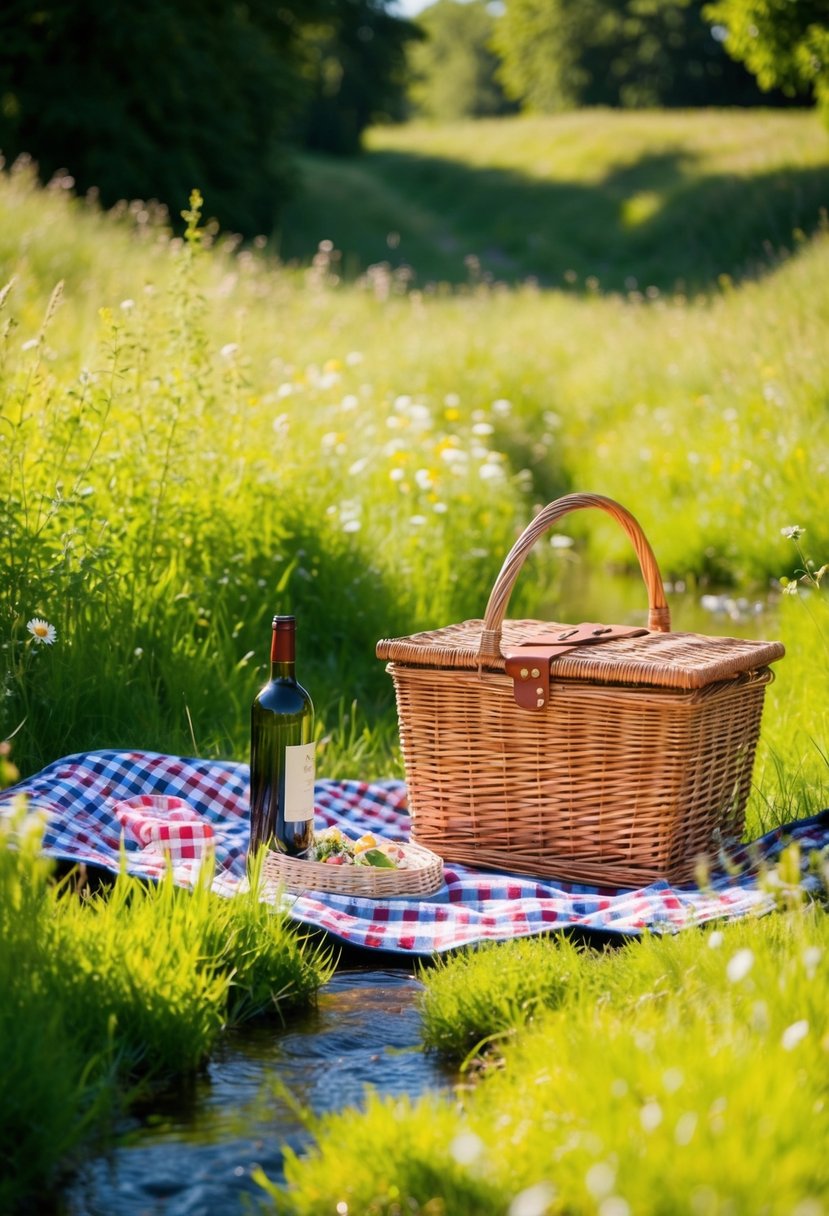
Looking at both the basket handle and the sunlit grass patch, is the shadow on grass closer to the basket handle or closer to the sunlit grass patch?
the basket handle

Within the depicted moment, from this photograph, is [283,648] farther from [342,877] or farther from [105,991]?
[105,991]

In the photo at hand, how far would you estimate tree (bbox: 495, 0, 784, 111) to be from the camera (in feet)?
139

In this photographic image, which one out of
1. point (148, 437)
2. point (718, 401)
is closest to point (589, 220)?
point (718, 401)

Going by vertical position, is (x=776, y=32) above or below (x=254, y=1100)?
above

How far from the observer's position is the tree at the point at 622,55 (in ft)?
139

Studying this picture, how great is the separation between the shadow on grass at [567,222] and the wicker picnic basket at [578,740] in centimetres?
1473

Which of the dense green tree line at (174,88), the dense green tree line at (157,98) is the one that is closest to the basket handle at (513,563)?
the dense green tree line at (174,88)

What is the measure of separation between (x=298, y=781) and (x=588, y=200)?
87.4 ft

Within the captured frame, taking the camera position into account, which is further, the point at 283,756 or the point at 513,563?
the point at 513,563

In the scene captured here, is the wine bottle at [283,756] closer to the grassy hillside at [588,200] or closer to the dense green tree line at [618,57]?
the grassy hillside at [588,200]

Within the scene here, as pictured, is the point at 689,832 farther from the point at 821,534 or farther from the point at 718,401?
the point at 718,401

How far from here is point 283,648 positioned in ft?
11.5

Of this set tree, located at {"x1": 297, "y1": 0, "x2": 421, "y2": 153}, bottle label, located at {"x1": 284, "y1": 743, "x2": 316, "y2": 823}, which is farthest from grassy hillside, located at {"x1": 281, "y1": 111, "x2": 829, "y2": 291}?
bottle label, located at {"x1": 284, "y1": 743, "x2": 316, "y2": 823}

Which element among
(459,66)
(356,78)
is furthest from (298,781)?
(459,66)
